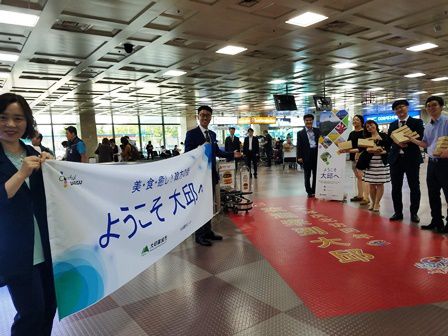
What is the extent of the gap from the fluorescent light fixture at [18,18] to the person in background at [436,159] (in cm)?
610

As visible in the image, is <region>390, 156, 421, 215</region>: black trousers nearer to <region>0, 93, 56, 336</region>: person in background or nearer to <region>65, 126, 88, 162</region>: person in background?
<region>0, 93, 56, 336</region>: person in background

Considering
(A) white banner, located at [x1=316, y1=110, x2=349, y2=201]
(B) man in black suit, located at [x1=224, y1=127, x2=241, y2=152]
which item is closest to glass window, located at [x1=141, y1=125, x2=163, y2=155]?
(B) man in black suit, located at [x1=224, y1=127, x2=241, y2=152]

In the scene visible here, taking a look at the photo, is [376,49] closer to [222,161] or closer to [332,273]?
[222,161]

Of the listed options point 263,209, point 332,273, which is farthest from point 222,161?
point 332,273

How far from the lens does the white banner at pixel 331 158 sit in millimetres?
6211

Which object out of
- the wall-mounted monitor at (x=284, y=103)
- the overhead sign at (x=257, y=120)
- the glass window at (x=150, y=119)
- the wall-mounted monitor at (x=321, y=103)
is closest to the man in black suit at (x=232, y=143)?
the wall-mounted monitor at (x=284, y=103)

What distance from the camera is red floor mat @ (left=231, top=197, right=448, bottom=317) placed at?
8.36ft

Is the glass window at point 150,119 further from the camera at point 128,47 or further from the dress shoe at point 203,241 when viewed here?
the dress shoe at point 203,241

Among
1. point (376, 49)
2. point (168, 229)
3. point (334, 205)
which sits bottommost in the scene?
point (334, 205)

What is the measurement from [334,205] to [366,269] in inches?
116

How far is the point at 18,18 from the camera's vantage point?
5508 mm

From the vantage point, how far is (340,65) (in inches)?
416

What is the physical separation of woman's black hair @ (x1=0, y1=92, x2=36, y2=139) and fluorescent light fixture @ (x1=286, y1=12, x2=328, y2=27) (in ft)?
18.7

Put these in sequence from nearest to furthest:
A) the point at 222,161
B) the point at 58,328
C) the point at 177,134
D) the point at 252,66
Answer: the point at 58,328, the point at 222,161, the point at 252,66, the point at 177,134
